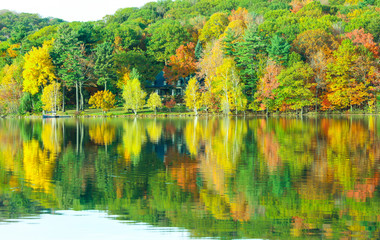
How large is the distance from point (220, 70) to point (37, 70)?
1213 inches

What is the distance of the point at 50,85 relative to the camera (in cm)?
6956

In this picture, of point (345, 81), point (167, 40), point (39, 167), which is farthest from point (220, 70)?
point (39, 167)

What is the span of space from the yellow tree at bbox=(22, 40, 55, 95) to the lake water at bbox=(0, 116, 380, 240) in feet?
174

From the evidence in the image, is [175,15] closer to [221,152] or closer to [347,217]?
[221,152]

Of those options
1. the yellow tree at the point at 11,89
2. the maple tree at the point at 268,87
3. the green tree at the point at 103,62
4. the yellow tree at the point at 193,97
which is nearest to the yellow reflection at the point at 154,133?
the yellow tree at the point at 193,97

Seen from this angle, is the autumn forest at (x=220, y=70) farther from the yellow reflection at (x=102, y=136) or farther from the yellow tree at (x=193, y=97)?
the yellow reflection at (x=102, y=136)

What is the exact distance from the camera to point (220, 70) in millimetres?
64438

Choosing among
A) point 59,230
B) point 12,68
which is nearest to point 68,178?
point 59,230

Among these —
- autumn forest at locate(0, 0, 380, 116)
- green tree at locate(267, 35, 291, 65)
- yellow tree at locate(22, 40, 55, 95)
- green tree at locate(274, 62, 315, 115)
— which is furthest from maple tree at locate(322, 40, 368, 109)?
yellow tree at locate(22, 40, 55, 95)

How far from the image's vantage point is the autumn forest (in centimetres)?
6406

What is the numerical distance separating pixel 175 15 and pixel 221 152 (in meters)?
118

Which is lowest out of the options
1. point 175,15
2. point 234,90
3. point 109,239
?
point 109,239

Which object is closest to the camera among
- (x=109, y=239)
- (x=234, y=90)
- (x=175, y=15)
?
(x=109, y=239)

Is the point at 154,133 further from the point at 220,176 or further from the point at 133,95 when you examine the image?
Answer: the point at 133,95
